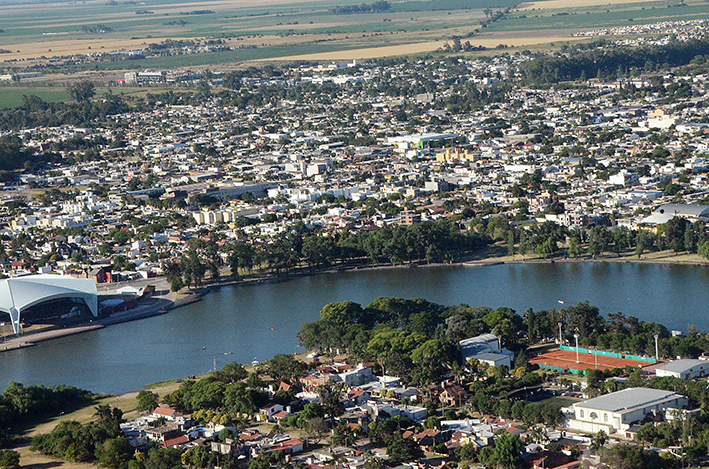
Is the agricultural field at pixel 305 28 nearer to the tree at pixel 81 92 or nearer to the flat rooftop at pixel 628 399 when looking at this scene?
the tree at pixel 81 92

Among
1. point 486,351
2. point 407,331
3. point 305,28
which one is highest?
point 305,28

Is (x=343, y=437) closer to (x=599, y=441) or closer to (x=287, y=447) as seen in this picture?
(x=287, y=447)

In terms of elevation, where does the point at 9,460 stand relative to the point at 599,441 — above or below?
above

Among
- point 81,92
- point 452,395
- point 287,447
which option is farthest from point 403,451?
point 81,92

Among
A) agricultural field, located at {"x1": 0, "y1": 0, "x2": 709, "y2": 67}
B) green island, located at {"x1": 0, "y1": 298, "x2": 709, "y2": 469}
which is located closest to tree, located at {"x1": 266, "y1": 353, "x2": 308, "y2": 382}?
green island, located at {"x1": 0, "y1": 298, "x2": 709, "y2": 469}

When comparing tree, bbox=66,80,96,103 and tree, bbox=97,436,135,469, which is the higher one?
tree, bbox=66,80,96,103

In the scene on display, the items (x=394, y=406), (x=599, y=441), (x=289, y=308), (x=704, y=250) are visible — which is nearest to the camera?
(x=599, y=441)

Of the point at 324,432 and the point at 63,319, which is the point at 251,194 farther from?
the point at 324,432

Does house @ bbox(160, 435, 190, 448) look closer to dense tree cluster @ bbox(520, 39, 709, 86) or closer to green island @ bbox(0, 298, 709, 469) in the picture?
green island @ bbox(0, 298, 709, 469)
